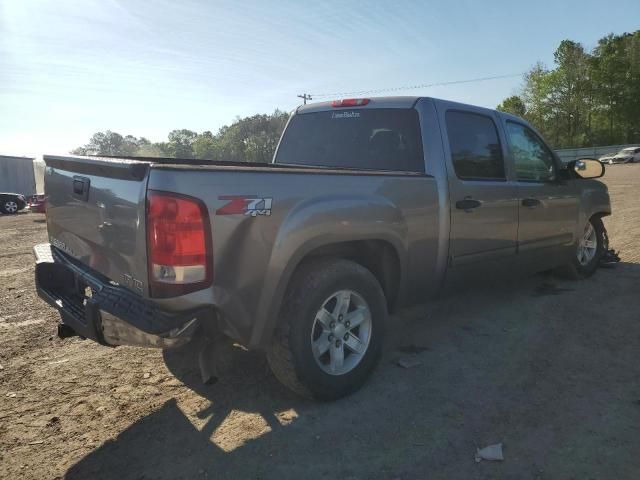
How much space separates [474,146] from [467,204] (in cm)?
60

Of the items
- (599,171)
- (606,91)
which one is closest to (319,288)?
(599,171)

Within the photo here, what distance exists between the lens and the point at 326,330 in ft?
9.91

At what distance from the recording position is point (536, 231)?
185 inches

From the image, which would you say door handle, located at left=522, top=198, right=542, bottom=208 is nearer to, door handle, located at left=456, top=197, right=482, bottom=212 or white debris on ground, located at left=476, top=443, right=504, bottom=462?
door handle, located at left=456, top=197, right=482, bottom=212

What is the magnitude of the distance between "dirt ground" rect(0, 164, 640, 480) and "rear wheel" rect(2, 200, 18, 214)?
Result: 20.5 m

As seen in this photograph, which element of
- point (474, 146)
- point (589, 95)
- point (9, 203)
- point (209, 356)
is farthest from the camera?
point (589, 95)

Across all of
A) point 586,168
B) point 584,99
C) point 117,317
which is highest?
point 584,99

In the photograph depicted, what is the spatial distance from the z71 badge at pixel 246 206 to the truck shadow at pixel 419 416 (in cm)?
125

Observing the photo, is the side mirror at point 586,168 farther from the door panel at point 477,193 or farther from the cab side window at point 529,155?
the door panel at point 477,193

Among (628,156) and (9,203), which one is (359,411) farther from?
(628,156)

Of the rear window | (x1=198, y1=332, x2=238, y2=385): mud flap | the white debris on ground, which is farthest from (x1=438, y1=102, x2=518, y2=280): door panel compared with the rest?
(x1=198, y1=332, x2=238, y2=385): mud flap

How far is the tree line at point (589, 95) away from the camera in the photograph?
57.4 metres

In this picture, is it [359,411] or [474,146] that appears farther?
[474,146]

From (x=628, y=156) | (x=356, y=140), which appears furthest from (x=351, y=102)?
(x=628, y=156)
